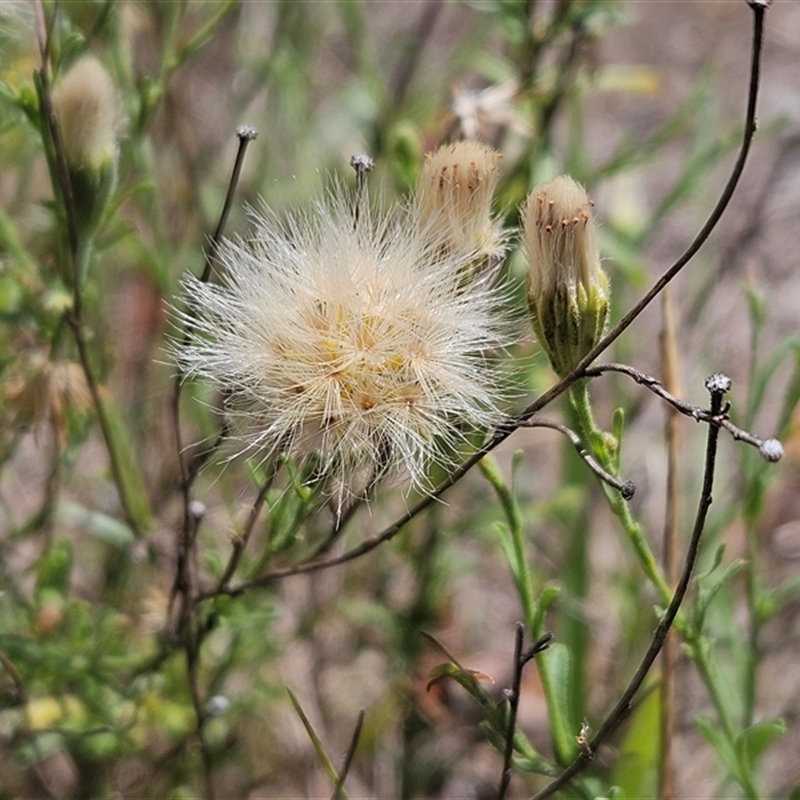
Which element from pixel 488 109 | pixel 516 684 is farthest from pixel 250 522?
pixel 488 109

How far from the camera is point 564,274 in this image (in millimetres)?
1100

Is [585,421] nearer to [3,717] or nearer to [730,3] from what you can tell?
[3,717]

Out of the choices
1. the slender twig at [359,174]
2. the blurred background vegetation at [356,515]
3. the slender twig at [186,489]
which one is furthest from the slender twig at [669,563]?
the slender twig at [186,489]

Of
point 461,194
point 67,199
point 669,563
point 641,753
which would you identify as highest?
point 461,194

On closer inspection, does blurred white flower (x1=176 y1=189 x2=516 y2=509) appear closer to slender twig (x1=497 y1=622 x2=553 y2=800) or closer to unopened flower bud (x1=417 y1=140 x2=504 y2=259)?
unopened flower bud (x1=417 y1=140 x2=504 y2=259)

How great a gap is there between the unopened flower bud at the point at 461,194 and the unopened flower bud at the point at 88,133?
0.43 meters

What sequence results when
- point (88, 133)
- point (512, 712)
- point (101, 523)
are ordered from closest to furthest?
point (512, 712)
point (88, 133)
point (101, 523)

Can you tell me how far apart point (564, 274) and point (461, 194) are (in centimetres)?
16

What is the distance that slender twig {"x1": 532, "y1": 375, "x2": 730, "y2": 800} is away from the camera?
94 centimetres

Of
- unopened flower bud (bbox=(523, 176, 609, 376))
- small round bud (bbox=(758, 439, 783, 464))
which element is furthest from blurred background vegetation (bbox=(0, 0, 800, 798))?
small round bud (bbox=(758, 439, 783, 464))

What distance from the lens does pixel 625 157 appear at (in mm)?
1986

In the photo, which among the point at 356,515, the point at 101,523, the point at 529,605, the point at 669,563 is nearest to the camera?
the point at 529,605

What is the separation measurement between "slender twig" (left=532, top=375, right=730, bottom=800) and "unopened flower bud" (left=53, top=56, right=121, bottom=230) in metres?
0.82

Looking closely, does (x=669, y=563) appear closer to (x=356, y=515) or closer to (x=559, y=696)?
(x=559, y=696)
